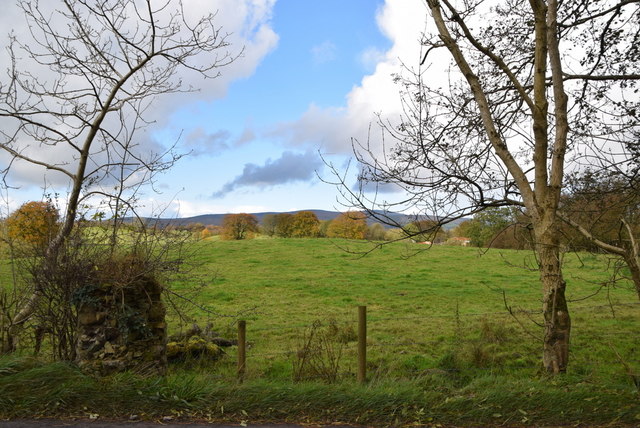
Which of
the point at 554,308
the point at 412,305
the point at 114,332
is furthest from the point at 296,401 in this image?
the point at 412,305

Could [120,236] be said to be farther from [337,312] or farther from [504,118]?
[337,312]

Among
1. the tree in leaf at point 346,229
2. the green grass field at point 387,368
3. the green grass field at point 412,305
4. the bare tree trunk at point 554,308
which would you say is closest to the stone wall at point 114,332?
the green grass field at point 387,368

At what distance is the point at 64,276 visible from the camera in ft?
24.6

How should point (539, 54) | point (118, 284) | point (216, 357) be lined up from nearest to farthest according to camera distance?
point (118, 284)
point (539, 54)
point (216, 357)

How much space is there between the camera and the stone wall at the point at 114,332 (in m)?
7.37

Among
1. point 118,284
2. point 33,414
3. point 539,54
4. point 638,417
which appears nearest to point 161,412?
point 33,414

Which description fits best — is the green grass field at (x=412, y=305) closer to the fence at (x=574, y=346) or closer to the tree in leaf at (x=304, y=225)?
the fence at (x=574, y=346)

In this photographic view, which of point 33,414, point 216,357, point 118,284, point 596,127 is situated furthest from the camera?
point 216,357

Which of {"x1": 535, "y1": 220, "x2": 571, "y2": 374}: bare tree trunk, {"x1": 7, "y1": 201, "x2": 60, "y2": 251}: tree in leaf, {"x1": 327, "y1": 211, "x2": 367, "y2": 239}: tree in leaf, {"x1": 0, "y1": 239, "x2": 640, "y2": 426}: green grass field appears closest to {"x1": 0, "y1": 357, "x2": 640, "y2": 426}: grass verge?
{"x1": 0, "y1": 239, "x2": 640, "y2": 426}: green grass field

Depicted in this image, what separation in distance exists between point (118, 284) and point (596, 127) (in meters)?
9.47

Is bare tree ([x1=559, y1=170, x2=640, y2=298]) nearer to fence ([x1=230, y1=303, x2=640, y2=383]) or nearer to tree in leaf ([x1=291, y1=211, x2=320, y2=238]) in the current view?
fence ([x1=230, y1=303, x2=640, y2=383])

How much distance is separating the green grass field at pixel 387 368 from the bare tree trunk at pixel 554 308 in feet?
1.15

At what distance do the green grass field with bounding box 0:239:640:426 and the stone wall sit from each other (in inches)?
33.1

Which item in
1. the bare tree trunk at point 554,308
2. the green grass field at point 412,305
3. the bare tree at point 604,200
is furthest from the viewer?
the green grass field at point 412,305
